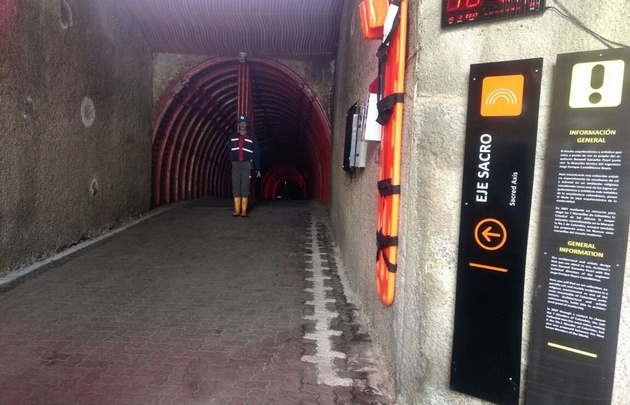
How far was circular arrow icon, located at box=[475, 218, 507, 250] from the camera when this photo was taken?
2529 millimetres

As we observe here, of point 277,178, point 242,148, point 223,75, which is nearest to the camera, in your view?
point 242,148

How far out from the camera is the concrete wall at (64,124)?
534 cm

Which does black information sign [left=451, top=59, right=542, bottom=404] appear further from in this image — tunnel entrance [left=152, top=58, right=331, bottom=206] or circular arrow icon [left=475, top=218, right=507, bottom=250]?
tunnel entrance [left=152, top=58, right=331, bottom=206]

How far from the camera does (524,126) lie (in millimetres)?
2469

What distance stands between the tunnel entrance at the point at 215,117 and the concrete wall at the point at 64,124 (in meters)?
1.93

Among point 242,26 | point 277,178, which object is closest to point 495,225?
point 242,26

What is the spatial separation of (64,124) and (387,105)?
5.22 m

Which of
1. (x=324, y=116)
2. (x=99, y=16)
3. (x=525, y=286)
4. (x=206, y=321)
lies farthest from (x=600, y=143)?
(x=324, y=116)

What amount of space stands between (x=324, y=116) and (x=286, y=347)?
8341mm

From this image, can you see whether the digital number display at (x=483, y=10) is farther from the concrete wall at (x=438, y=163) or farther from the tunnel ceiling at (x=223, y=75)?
the tunnel ceiling at (x=223, y=75)

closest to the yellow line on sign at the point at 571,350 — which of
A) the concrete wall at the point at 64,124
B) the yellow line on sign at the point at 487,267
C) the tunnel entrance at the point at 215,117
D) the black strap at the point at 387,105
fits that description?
the yellow line on sign at the point at 487,267

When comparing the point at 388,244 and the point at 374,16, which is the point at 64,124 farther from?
the point at 388,244

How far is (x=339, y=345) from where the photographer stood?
391cm

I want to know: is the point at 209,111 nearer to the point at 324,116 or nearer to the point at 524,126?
the point at 324,116
